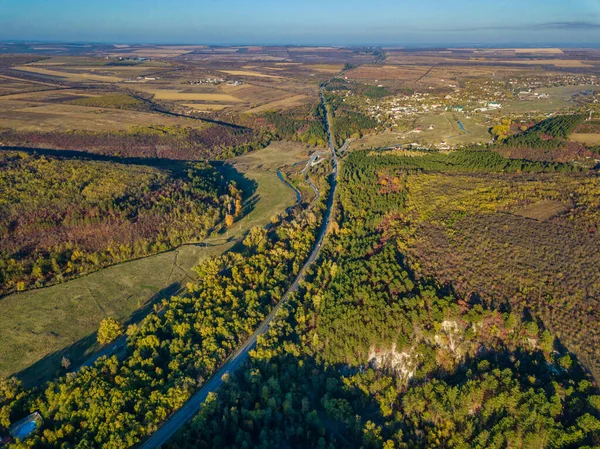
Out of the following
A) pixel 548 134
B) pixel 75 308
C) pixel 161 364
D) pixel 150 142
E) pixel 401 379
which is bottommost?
pixel 401 379

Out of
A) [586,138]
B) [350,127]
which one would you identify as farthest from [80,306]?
[586,138]

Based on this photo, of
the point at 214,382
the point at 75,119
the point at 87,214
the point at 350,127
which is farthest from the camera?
the point at 350,127

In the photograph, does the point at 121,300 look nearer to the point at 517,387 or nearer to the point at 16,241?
the point at 16,241

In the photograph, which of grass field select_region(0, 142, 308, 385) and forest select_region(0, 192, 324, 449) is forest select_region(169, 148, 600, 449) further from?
grass field select_region(0, 142, 308, 385)

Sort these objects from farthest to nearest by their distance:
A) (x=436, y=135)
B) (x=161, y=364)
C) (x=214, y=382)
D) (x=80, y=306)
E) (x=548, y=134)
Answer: (x=436, y=135) → (x=548, y=134) → (x=80, y=306) → (x=161, y=364) → (x=214, y=382)

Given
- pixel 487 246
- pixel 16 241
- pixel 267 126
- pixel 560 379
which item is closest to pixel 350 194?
pixel 487 246

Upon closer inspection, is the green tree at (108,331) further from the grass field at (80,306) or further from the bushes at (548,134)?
the bushes at (548,134)

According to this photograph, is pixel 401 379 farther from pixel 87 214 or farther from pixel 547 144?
pixel 547 144

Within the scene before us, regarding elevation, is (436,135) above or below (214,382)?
above
